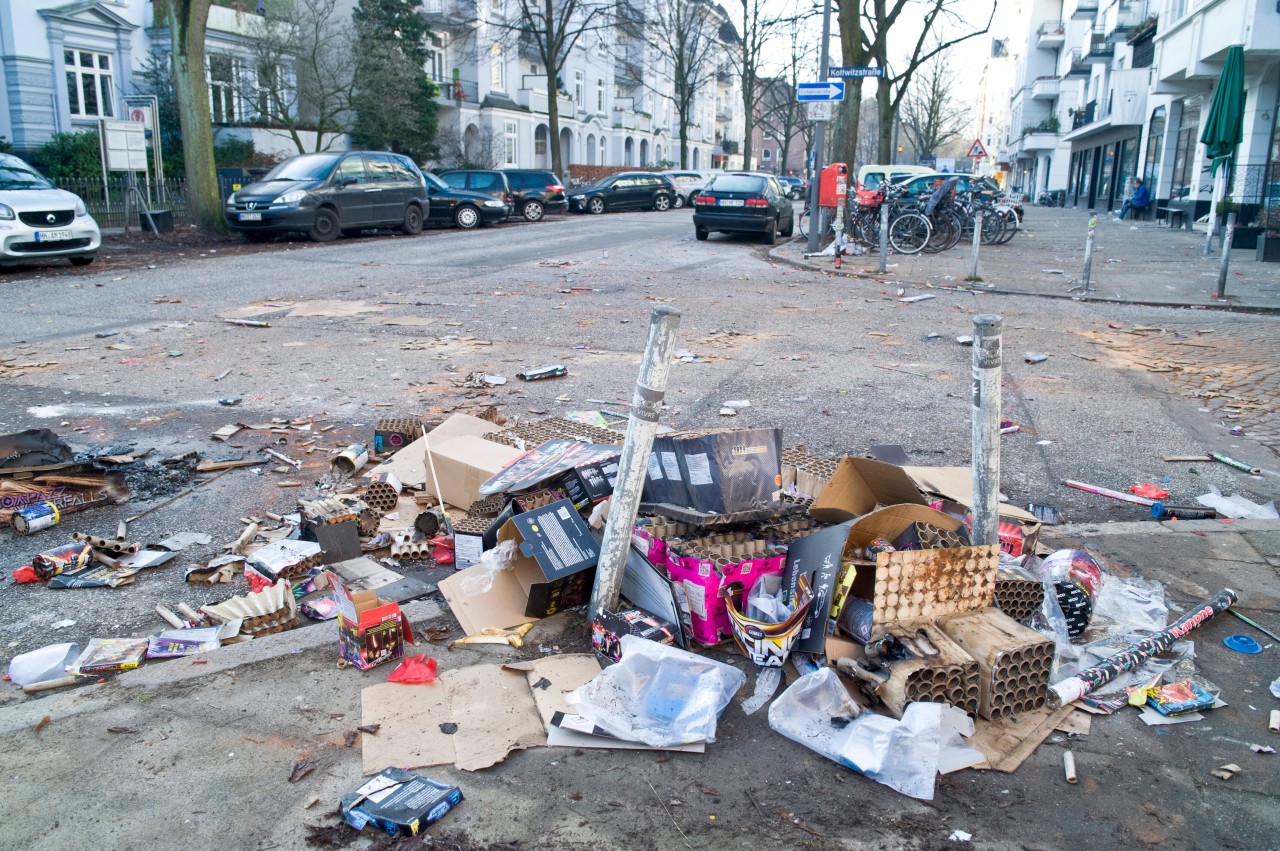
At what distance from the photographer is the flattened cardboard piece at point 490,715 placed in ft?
8.93

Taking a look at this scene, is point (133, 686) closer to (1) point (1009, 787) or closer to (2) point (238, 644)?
(2) point (238, 644)

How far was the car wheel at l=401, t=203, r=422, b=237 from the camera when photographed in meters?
20.7

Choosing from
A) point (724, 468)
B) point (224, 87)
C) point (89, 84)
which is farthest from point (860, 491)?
point (224, 87)

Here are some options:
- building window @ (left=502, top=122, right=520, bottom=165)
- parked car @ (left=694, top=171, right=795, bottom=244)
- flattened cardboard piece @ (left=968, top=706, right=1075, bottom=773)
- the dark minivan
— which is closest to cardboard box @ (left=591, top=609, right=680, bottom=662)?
flattened cardboard piece @ (left=968, top=706, right=1075, bottom=773)

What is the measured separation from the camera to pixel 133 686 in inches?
121

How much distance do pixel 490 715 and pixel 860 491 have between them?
5.69ft

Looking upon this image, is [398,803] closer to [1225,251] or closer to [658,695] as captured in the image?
[658,695]

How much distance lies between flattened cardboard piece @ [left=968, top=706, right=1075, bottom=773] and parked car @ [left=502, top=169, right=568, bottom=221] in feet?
85.2

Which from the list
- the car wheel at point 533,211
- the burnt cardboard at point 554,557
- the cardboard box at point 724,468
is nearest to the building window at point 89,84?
the car wheel at point 533,211

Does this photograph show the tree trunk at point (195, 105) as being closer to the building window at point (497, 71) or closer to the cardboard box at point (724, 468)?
the cardboard box at point (724, 468)

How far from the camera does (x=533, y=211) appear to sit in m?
28.3

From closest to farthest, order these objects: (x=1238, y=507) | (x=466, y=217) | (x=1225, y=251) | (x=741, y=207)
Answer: (x=1238, y=507) < (x=1225, y=251) < (x=741, y=207) < (x=466, y=217)

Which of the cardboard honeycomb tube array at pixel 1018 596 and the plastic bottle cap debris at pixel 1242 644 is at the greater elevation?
the cardboard honeycomb tube array at pixel 1018 596

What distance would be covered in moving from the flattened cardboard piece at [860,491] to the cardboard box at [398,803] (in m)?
1.79
